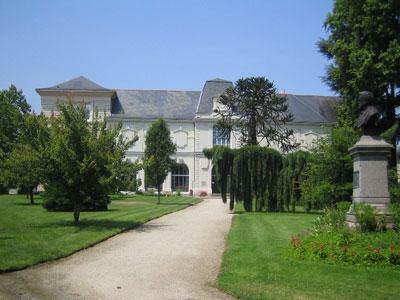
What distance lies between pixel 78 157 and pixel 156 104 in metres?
44.2

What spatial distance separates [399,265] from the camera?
870 centimetres

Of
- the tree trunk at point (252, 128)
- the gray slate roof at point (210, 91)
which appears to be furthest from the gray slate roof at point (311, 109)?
the tree trunk at point (252, 128)

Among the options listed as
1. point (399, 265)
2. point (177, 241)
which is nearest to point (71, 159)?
point (177, 241)

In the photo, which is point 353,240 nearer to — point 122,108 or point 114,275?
point 114,275

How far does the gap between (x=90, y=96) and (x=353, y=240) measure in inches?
1922

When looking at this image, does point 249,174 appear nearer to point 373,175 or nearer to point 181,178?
point 373,175

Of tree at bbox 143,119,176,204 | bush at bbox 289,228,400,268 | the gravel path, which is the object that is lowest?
the gravel path

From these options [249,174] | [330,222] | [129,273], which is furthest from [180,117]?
[129,273]

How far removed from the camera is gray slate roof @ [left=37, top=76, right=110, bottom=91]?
55.2m

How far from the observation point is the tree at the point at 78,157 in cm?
1495

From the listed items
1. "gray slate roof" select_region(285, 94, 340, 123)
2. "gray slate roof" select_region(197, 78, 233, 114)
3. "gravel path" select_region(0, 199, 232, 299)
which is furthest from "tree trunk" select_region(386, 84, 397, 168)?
"gray slate roof" select_region(285, 94, 340, 123)

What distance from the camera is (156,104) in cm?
5909

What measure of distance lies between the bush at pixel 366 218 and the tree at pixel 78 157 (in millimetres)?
7789

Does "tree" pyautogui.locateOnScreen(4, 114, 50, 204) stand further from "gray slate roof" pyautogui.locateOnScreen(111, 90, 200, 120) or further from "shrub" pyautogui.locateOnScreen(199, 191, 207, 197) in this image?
"gray slate roof" pyautogui.locateOnScreen(111, 90, 200, 120)
